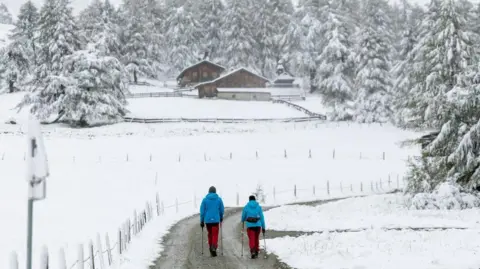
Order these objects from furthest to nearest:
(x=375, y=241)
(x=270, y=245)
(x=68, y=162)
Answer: (x=68, y=162) → (x=270, y=245) → (x=375, y=241)

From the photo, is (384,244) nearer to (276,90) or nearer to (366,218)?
(366,218)

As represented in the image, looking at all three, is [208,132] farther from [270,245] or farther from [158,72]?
[158,72]

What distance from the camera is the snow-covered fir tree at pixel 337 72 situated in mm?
66062

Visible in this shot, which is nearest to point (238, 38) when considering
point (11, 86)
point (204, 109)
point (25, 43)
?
point (204, 109)

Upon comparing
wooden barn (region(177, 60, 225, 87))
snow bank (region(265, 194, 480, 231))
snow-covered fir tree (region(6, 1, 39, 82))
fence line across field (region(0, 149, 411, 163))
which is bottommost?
snow bank (region(265, 194, 480, 231))

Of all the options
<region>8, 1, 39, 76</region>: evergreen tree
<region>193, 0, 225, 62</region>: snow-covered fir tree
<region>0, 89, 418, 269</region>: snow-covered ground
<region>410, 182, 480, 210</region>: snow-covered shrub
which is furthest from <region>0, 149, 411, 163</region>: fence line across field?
<region>193, 0, 225, 62</region>: snow-covered fir tree

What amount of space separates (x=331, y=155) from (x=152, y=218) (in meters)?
27.7

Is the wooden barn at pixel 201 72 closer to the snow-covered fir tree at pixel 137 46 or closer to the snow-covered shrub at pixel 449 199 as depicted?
the snow-covered fir tree at pixel 137 46

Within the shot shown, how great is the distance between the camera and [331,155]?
5059 cm

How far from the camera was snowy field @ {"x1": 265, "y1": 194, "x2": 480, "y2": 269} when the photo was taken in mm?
12359

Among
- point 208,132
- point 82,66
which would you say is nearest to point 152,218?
point 208,132

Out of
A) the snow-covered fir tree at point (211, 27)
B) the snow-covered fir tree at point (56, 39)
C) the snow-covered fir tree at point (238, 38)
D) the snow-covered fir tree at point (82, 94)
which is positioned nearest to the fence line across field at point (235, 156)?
the snow-covered fir tree at point (82, 94)

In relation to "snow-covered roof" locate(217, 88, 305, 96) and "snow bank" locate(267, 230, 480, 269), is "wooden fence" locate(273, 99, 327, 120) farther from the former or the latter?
"snow bank" locate(267, 230, 480, 269)

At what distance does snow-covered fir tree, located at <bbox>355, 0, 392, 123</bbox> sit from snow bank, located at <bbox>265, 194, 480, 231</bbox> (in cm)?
3369
